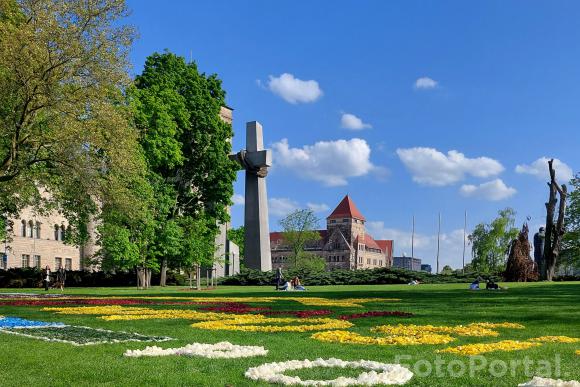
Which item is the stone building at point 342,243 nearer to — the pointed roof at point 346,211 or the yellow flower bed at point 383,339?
the pointed roof at point 346,211

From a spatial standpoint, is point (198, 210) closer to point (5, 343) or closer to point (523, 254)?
point (523, 254)

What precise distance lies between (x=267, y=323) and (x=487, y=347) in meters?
7.14

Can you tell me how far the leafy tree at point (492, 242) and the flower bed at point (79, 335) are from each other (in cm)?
9812

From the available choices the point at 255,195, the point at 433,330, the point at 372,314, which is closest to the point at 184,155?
the point at 255,195

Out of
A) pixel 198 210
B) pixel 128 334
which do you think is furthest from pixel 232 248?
pixel 128 334

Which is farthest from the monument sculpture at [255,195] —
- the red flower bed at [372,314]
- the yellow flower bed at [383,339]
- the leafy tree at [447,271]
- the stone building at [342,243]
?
the stone building at [342,243]

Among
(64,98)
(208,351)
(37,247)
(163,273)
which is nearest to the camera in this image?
(208,351)

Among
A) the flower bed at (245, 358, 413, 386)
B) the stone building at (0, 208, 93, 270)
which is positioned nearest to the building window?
the stone building at (0, 208, 93, 270)

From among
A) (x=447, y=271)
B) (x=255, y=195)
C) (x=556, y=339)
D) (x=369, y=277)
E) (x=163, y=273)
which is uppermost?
(x=255, y=195)

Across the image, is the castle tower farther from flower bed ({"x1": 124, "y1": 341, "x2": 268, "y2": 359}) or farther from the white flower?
the white flower

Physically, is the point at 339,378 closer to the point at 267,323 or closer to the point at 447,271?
the point at 267,323

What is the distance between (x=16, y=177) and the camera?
30.5 metres

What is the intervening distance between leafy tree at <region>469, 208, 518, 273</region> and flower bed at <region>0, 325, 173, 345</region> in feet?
322

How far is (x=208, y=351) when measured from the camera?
1120 centimetres
